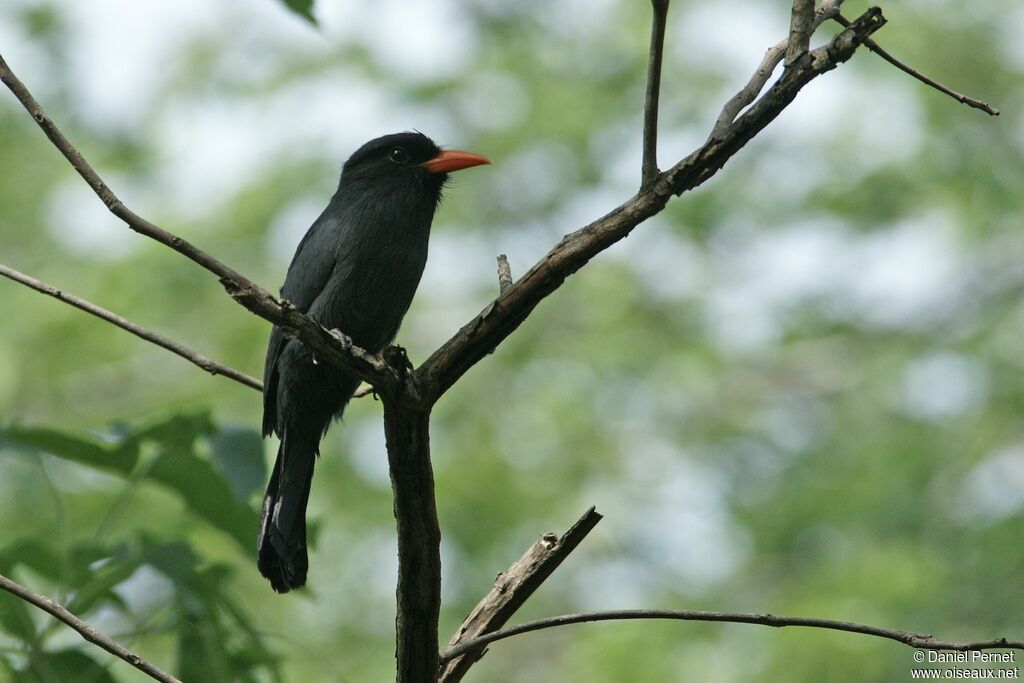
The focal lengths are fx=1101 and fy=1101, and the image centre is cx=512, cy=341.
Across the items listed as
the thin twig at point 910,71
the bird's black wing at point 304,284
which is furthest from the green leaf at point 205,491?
the thin twig at point 910,71

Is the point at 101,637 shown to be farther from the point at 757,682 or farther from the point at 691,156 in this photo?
the point at 757,682

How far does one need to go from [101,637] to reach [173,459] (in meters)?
0.76

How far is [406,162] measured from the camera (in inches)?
203

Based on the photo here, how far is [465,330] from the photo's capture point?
2.55 metres

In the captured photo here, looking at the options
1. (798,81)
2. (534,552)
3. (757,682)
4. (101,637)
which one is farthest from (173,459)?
(757,682)

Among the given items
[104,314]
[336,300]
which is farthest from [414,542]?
[336,300]

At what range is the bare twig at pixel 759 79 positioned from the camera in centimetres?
247

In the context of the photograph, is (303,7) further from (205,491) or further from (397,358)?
(205,491)

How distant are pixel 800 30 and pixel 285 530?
7.90ft

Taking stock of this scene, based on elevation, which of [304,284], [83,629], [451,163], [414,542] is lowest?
[83,629]

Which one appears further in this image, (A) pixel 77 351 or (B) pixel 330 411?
(A) pixel 77 351

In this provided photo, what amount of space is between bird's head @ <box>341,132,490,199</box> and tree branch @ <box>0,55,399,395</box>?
2509mm

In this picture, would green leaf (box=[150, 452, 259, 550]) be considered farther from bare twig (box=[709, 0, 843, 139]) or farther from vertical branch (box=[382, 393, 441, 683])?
bare twig (box=[709, 0, 843, 139])

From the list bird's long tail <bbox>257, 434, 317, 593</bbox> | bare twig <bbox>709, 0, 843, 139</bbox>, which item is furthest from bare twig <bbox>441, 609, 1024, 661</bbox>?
bird's long tail <bbox>257, 434, 317, 593</bbox>
